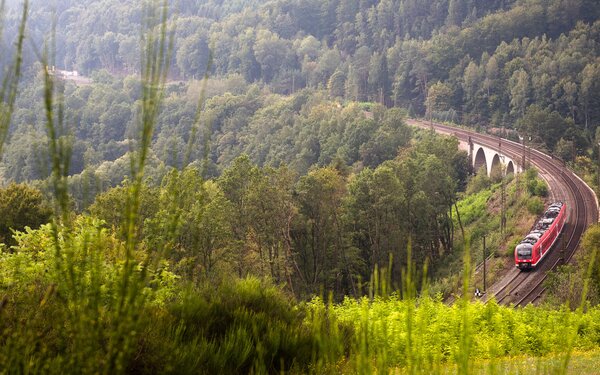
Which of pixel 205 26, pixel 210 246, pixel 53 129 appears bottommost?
pixel 210 246

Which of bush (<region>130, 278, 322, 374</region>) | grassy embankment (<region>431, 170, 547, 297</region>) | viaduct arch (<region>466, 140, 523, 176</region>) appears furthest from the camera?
viaduct arch (<region>466, 140, 523, 176</region>)

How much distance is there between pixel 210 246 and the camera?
77.6 feet

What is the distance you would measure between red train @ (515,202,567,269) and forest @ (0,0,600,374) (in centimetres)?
197

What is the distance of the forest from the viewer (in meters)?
1.98

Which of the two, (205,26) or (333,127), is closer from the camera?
(333,127)

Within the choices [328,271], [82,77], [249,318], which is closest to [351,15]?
[82,77]

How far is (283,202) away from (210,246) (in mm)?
5088

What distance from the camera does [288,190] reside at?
2831 centimetres

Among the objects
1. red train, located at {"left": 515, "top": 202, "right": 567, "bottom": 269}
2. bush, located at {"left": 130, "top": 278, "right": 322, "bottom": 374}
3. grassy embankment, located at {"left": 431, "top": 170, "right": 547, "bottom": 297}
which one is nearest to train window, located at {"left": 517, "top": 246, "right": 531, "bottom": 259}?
red train, located at {"left": 515, "top": 202, "right": 567, "bottom": 269}

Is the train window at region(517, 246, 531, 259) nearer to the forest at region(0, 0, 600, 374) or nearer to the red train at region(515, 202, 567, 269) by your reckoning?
the red train at region(515, 202, 567, 269)

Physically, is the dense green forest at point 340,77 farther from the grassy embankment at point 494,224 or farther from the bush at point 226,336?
the bush at point 226,336

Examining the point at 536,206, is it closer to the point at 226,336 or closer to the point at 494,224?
the point at 494,224

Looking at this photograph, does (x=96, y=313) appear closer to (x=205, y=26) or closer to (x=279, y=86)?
(x=279, y=86)

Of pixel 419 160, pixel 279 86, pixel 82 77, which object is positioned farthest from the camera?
pixel 82 77
